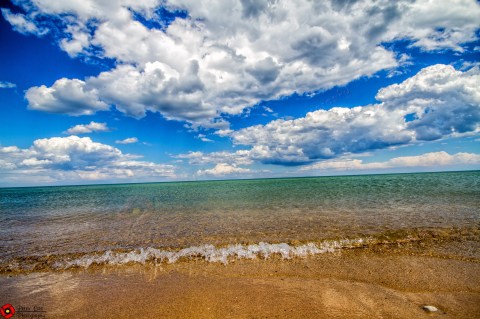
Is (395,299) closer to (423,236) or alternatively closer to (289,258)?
(289,258)

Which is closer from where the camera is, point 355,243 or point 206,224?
point 355,243

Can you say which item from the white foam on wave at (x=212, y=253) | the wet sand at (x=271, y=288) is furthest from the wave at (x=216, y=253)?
the wet sand at (x=271, y=288)

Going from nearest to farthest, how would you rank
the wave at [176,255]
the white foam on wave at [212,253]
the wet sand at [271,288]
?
1. the wet sand at [271,288]
2. the wave at [176,255]
3. the white foam on wave at [212,253]

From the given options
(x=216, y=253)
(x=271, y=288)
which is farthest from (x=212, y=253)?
(x=271, y=288)

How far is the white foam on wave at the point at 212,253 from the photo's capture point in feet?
35.2

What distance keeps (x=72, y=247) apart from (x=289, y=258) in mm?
12124

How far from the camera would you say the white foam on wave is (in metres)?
10.7

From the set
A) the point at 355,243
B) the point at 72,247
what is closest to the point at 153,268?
the point at 72,247

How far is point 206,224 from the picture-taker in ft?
61.9

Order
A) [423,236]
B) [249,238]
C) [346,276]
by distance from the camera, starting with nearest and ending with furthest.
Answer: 1. [346,276]
2. [423,236]
3. [249,238]

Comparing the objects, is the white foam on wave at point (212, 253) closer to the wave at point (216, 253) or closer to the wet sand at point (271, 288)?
the wave at point (216, 253)

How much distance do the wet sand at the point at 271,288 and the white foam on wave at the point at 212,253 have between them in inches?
26.0

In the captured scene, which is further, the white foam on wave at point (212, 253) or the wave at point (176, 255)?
the white foam on wave at point (212, 253)

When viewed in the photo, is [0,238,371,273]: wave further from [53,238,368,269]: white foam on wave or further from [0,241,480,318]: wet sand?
[0,241,480,318]: wet sand
